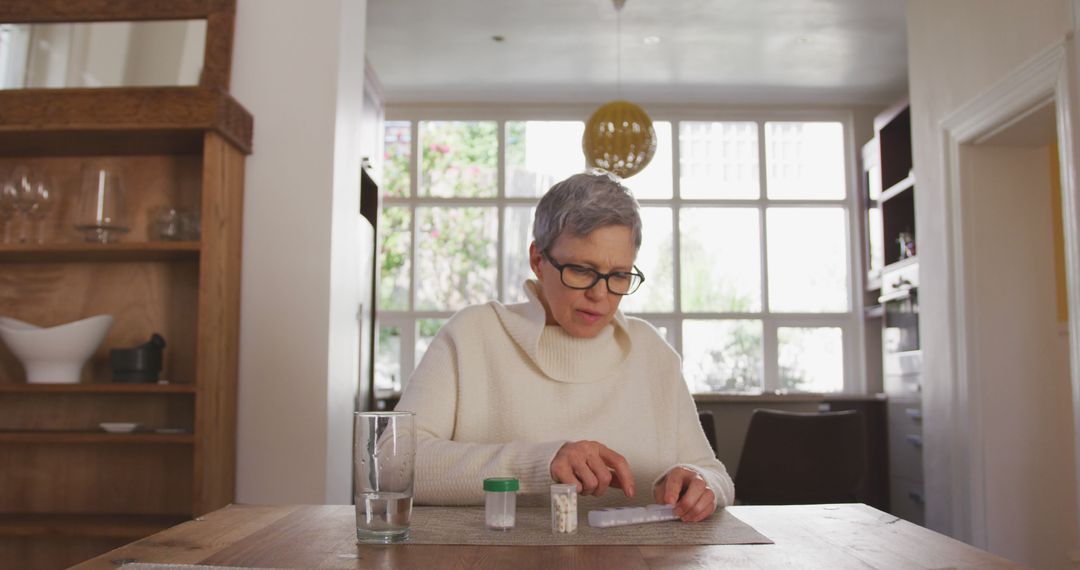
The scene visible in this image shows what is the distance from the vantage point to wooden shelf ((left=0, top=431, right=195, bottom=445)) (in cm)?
252

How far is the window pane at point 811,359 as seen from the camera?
264 inches

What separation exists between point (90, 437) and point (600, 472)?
1850 mm

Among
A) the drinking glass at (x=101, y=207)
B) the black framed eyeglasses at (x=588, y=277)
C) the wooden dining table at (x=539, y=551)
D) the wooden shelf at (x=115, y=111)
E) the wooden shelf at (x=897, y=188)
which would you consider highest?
the wooden shelf at (x=897, y=188)

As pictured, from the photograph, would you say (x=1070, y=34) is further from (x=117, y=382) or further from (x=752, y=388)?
(x=752, y=388)

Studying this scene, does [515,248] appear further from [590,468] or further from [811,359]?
[590,468]

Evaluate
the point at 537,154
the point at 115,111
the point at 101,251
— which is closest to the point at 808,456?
the point at 101,251

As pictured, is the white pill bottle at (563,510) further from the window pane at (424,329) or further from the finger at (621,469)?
the window pane at (424,329)

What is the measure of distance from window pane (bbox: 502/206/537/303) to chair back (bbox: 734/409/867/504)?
10.8ft

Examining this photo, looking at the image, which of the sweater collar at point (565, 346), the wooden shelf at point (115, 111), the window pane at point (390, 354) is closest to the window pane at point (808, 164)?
the window pane at point (390, 354)

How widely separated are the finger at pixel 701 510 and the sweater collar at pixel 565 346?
1.41 ft

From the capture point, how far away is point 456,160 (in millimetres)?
6801

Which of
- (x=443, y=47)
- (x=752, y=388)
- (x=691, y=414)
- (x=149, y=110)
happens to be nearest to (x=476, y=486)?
(x=691, y=414)

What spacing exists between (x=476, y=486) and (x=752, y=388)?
18.3ft

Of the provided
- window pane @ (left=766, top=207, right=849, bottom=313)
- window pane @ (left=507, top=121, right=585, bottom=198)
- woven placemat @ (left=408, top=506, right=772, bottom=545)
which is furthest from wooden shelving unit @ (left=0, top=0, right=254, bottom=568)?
window pane @ (left=766, top=207, right=849, bottom=313)
